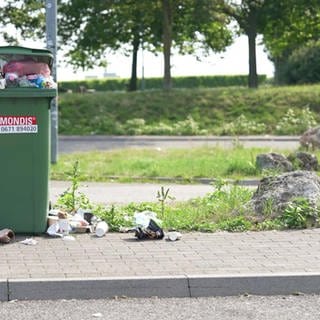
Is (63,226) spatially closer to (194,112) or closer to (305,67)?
(194,112)

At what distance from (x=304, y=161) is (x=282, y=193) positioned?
6768mm

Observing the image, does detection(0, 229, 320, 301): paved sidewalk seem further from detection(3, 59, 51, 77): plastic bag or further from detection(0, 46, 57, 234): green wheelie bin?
detection(3, 59, 51, 77): plastic bag

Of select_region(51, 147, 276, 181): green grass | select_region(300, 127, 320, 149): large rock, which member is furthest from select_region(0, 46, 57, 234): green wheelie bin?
select_region(300, 127, 320, 149): large rock

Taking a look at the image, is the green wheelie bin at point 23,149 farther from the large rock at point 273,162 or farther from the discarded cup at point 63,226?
the large rock at point 273,162

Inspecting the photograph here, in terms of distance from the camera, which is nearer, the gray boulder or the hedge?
the gray boulder

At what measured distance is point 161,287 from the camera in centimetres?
640

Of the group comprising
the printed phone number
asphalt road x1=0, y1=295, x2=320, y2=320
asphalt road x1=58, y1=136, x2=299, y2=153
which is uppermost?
the printed phone number

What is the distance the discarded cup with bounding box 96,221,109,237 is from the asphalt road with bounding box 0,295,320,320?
76.4 inches

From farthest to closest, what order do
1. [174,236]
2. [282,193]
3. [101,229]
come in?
[282,193] < [101,229] < [174,236]

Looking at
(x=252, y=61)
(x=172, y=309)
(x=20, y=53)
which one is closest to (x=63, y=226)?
(x=20, y=53)

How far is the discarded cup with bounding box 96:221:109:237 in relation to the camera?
8.18 metres

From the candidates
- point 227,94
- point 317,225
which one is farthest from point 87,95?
point 317,225

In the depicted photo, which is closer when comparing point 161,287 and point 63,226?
point 161,287

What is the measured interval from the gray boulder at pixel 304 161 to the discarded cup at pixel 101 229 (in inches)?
296
